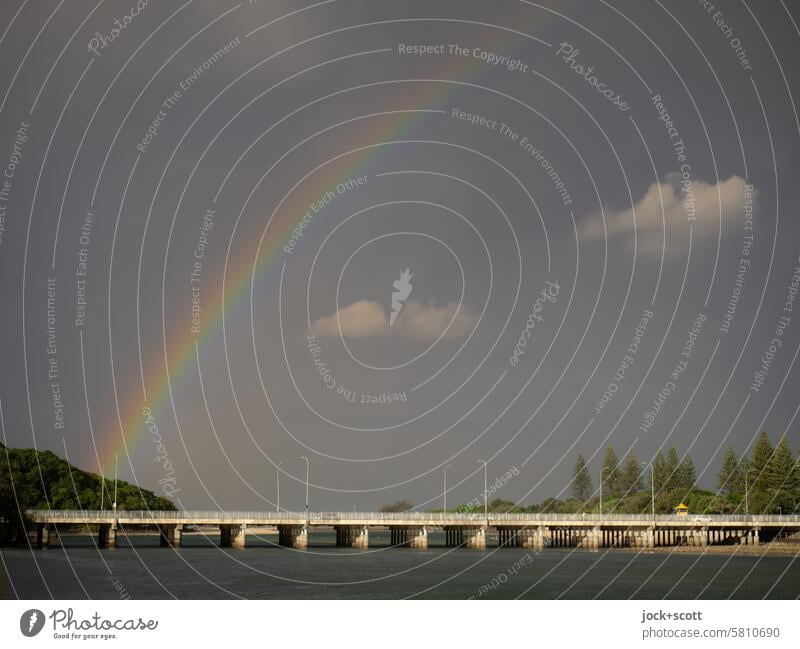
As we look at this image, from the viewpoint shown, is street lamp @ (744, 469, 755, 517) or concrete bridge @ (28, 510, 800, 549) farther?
street lamp @ (744, 469, 755, 517)

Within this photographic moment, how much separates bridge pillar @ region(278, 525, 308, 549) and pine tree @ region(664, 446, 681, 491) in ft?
203

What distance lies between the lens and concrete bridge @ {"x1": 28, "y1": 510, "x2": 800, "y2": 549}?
303 feet

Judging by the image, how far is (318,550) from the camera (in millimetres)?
96688

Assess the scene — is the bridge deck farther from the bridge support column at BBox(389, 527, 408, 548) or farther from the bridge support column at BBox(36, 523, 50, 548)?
the bridge support column at BBox(389, 527, 408, 548)

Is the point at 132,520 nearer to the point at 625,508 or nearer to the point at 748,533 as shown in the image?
the point at 748,533

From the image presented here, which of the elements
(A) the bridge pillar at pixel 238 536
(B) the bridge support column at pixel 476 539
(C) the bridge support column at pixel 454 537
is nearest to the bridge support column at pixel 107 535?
(A) the bridge pillar at pixel 238 536

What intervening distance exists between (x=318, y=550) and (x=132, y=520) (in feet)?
57.9

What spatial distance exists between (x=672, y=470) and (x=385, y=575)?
90862mm

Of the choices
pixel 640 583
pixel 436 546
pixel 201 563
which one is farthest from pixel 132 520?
pixel 640 583

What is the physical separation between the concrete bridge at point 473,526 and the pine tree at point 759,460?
13.9m

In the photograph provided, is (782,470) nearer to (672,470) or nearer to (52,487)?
(672,470)

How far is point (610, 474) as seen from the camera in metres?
164

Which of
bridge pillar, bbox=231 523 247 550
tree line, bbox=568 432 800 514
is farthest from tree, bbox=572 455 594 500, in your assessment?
bridge pillar, bbox=231 523 247 550

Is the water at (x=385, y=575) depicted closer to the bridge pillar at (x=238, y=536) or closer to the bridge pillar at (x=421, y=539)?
the bridge pillar at (x=238, y=536)
